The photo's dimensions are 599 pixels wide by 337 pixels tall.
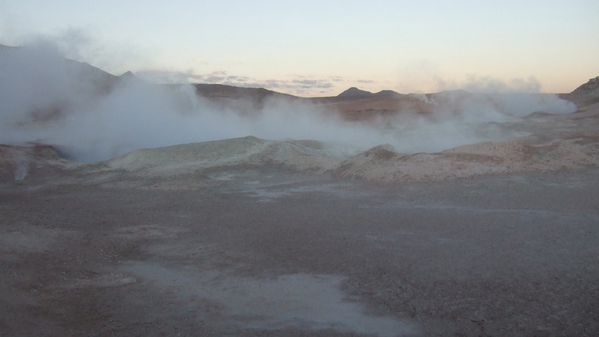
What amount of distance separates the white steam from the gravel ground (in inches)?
381

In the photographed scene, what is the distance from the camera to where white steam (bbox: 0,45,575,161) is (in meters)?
21.9

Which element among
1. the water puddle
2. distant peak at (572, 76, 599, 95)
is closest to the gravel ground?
the water puddle

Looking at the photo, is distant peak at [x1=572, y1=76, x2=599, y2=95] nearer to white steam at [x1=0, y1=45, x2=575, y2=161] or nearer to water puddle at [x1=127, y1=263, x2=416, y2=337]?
white steam at [x1=0, y1=45, x2=575, y2=161]

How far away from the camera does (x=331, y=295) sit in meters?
5.63

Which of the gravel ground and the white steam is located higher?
the white steam

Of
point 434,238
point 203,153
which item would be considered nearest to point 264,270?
point 434,238

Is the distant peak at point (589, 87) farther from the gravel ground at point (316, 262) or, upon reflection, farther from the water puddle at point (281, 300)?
the water puddle at point (281, 300)

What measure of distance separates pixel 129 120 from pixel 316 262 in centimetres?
1887

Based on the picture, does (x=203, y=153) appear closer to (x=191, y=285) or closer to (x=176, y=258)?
(x=176, y=258)

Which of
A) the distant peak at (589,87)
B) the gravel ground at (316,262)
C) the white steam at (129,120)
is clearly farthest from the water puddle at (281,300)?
the distant peak at (589,87)

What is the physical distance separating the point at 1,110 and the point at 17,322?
26.5m

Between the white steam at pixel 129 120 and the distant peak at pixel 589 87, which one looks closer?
the white steam at pixel 129 120

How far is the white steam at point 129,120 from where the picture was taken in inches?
862

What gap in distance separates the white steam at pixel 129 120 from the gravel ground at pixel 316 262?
967 centimetres
